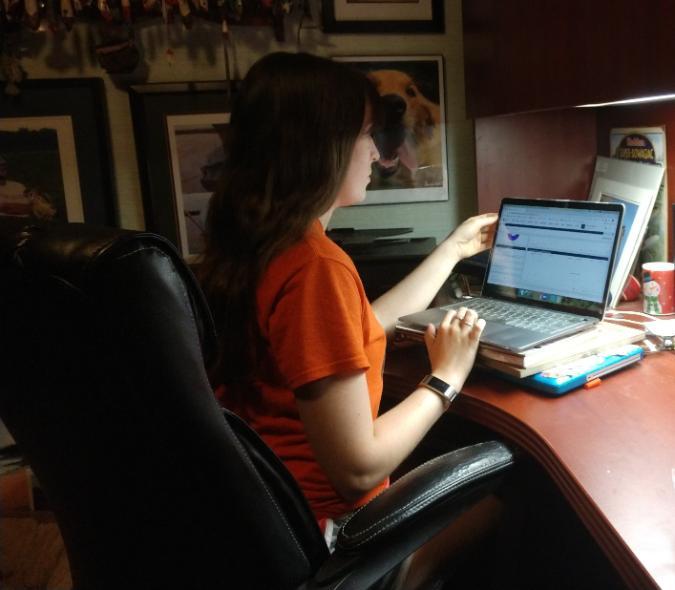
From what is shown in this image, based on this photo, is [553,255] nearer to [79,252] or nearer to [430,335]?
[430,335]

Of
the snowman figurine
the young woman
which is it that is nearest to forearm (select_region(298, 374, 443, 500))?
the young woman

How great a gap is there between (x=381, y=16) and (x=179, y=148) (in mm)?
653

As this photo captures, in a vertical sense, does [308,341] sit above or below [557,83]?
below

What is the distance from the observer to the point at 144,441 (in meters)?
0.58

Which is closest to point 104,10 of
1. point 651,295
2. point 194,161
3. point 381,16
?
point 194,161

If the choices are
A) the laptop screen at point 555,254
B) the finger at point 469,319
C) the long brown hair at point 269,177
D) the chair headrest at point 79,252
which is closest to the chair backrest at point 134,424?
the chair headrest at point 79,252

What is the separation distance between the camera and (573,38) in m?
1.28

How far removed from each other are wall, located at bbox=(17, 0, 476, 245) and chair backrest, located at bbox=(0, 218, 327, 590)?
126 cm

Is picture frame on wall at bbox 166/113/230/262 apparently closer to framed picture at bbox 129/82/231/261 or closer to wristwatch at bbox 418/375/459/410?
framed picture at bbox 129/82/231/261

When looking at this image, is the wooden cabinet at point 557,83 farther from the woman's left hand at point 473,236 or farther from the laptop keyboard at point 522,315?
the laptop keyboard at point 522,315

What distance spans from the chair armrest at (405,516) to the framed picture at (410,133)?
120 centimetres

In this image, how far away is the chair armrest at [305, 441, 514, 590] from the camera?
2.39ft

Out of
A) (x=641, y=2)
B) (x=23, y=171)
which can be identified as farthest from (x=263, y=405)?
(x=23, y=171)

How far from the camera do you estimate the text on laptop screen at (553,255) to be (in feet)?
4.07
